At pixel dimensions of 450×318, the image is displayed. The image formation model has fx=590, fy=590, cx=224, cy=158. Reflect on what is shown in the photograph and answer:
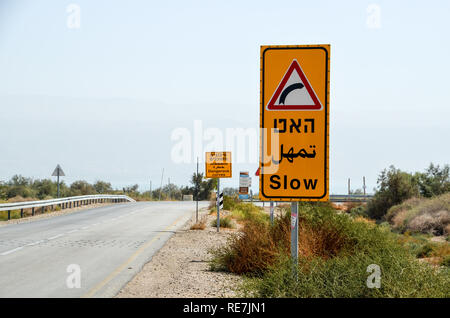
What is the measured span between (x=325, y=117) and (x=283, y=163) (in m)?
0.81

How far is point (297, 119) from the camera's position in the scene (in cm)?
771

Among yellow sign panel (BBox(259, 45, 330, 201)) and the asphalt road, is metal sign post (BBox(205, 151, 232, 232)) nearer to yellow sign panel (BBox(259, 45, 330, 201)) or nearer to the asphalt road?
the asphalt road

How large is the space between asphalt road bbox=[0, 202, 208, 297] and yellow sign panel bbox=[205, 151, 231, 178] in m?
2.88

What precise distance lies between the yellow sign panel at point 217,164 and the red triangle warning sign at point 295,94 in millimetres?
Result: 15228

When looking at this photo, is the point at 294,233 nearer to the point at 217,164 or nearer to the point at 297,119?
the point at 297,119

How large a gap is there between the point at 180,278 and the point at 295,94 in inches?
206

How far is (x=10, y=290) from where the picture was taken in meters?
9.98

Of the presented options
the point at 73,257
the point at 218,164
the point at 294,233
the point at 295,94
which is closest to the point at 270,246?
the point at 294,233

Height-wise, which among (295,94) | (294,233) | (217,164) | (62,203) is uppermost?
(295,94)

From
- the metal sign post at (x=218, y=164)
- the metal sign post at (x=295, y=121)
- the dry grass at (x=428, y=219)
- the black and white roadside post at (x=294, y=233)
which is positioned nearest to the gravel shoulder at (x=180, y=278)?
the black and white roadside post at (x=294, y=233)

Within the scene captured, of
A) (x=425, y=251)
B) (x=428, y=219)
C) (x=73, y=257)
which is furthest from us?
(x=428, y=219)

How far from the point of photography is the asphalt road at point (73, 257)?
10391 millimetres

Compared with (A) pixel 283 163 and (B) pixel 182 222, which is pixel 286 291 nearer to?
(A) pixel 283 163

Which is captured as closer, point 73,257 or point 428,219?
point 73,257
